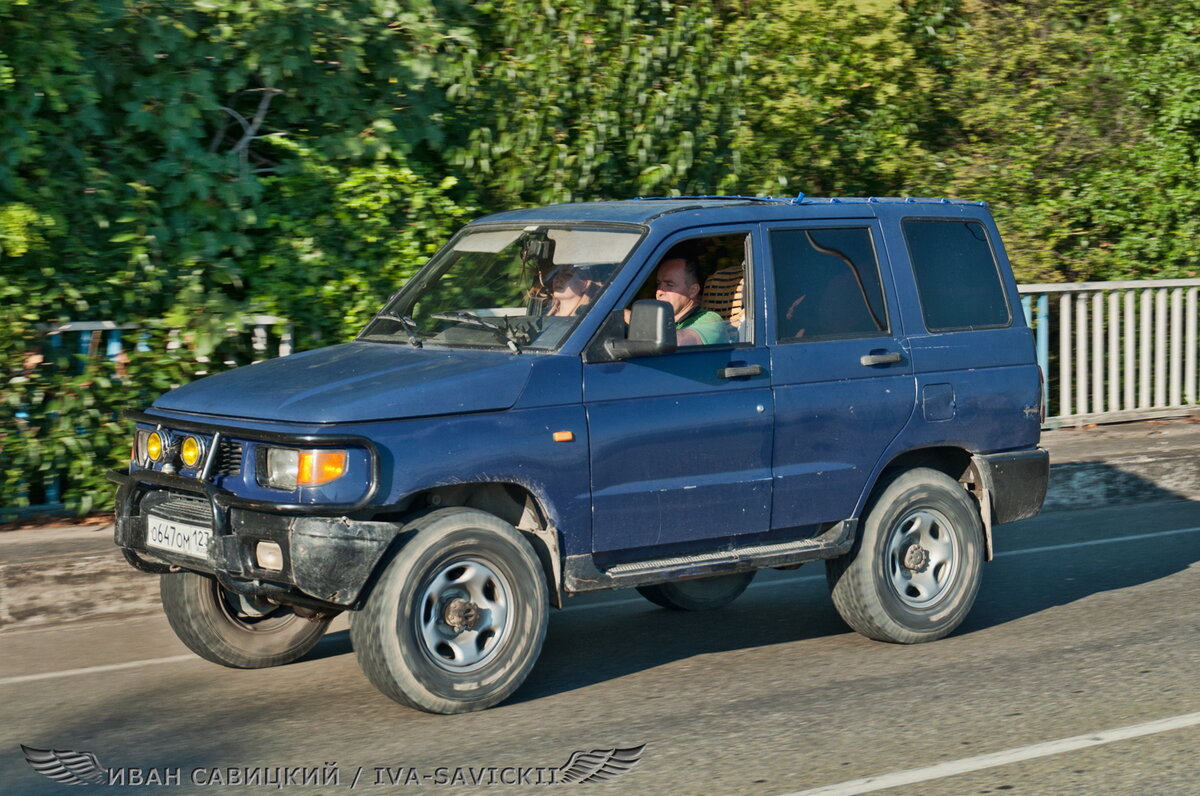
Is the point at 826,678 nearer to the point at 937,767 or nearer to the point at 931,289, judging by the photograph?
the point at 937,767

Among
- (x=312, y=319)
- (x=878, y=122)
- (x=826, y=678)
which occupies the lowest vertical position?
(x=826, y=678)

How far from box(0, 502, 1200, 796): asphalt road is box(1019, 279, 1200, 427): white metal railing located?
14.5 ft

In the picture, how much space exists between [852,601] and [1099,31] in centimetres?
1057

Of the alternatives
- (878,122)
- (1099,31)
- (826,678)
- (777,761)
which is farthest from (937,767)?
(1099,31)

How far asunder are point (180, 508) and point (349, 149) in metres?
4.55

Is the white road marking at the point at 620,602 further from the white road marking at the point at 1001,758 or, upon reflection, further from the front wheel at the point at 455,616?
the white road marking at the point at 1001,758

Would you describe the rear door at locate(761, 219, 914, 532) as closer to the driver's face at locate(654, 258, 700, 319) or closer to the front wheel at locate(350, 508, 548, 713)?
the driver's face at locate(654, 258, 700, 319)

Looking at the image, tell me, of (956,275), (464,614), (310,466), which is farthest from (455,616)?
(956,275)

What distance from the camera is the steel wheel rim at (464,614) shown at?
18.8ft

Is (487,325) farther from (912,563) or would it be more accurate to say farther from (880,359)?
(912,563)

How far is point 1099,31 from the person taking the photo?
51.1 feet

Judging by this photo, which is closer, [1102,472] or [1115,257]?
[1102,472]

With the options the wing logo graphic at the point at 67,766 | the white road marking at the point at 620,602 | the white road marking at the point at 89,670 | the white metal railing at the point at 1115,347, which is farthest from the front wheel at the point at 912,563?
the white metal railing at the point at 1115,347

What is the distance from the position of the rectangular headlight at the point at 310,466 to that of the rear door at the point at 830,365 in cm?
198
